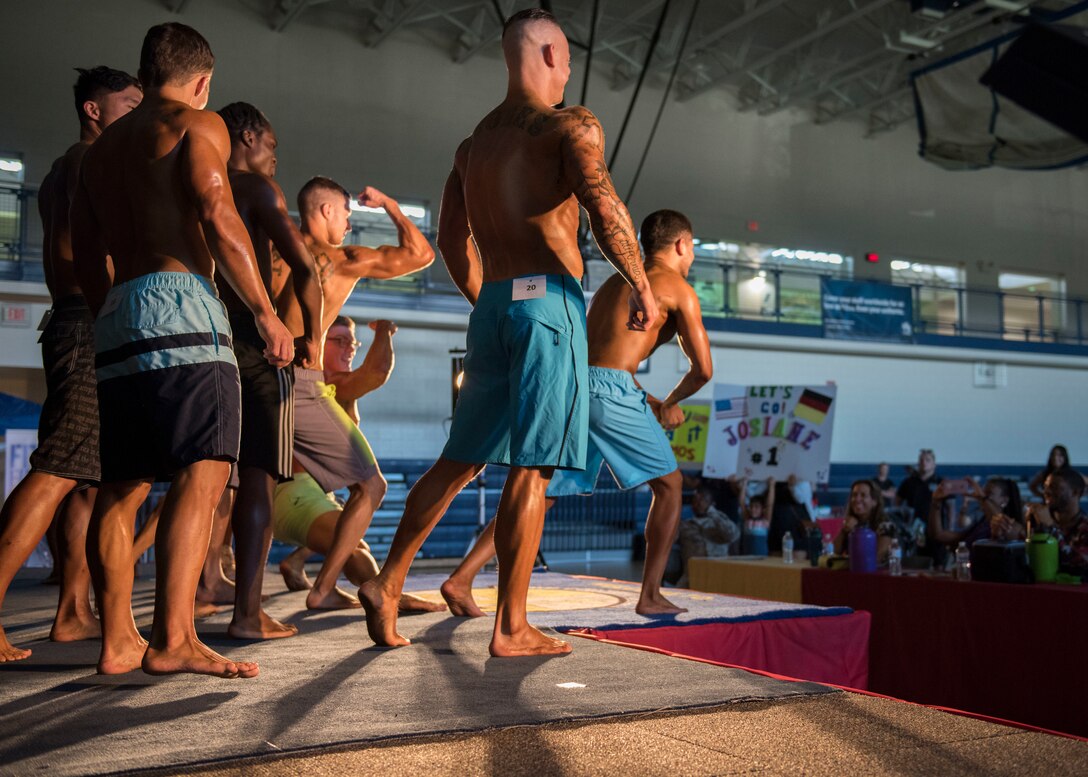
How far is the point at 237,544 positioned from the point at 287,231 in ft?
3.28

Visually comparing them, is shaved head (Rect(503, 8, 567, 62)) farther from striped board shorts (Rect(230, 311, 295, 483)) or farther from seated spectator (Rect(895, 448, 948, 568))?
seated spectator (Rect(895, 448, 948, 568))

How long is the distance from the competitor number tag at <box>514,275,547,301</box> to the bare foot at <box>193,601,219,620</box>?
6.47 ft

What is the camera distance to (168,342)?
2.38m

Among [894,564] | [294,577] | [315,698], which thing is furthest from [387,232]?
[315,698]

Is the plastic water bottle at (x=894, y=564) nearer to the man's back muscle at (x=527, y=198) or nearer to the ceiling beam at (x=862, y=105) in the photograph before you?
the man's back muscle at (x=527, y=198)

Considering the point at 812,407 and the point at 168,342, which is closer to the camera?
the point at 168,342

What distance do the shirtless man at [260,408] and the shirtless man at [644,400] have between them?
820 mm

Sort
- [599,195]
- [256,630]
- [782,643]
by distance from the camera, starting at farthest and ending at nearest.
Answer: [782,643] → [256,630] → [599,195]

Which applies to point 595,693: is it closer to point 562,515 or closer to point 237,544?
point 237,544

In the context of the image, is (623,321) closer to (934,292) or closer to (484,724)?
(484,724)

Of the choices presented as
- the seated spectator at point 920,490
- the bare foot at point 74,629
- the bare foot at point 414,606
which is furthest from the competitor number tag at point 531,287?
the seated spectator at point 920,490

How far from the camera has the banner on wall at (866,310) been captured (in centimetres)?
1688

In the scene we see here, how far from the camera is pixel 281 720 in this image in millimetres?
1930

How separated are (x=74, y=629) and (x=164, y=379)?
1.32 m
